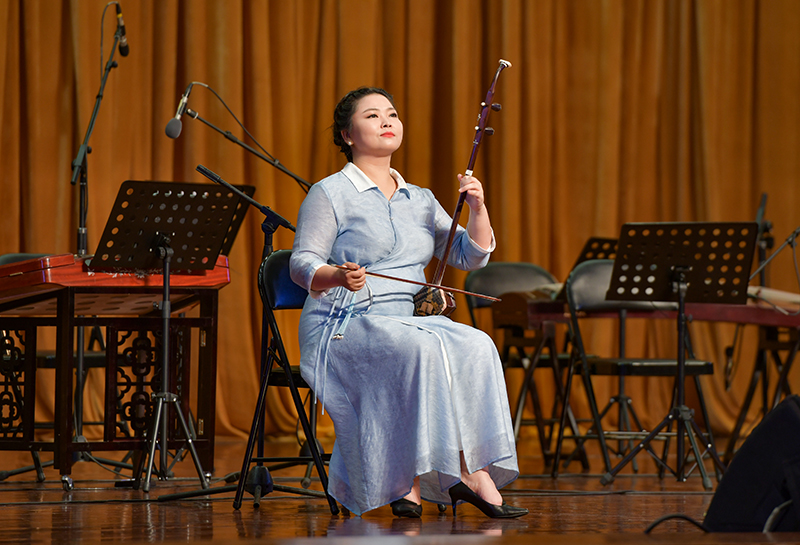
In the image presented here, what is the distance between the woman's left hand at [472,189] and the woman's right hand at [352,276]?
0.37m

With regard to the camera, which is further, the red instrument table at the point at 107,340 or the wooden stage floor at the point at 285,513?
the red instrument table at the point at 107,340

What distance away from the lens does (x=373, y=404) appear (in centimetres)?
259

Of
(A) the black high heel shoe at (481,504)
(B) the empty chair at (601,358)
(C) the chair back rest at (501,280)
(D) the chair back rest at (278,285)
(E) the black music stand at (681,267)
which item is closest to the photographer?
(A) the black high heel shoe at (481,504)

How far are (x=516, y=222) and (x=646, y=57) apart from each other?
137 cm

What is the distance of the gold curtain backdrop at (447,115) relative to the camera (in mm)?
5199

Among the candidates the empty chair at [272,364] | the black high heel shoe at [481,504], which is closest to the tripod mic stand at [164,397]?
the empty chair at [272,364]

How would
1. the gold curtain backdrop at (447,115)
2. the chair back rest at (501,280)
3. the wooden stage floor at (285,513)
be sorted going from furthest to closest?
the gold curtain backdrop at (447,115) < the chair back rest at (501,280) < the wooden stage floor at (285,513)

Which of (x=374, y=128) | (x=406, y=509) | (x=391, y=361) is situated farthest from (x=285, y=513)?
(x=374, y=128)

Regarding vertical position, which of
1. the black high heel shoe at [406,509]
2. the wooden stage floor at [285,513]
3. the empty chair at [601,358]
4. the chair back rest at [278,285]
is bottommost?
the wooden stage floor at [285,513]

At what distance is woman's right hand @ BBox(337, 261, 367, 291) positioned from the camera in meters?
2.51

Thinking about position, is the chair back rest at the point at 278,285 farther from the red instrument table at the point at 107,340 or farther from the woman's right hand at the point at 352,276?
the red instrument table at the point at 107,340

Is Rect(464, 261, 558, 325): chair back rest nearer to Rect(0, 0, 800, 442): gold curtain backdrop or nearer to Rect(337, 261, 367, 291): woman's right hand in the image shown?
Rect(0, 0, 800, 442): gold curtain backdrop

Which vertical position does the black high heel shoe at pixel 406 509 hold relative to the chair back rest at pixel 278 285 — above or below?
below

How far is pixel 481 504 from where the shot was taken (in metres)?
2.56
